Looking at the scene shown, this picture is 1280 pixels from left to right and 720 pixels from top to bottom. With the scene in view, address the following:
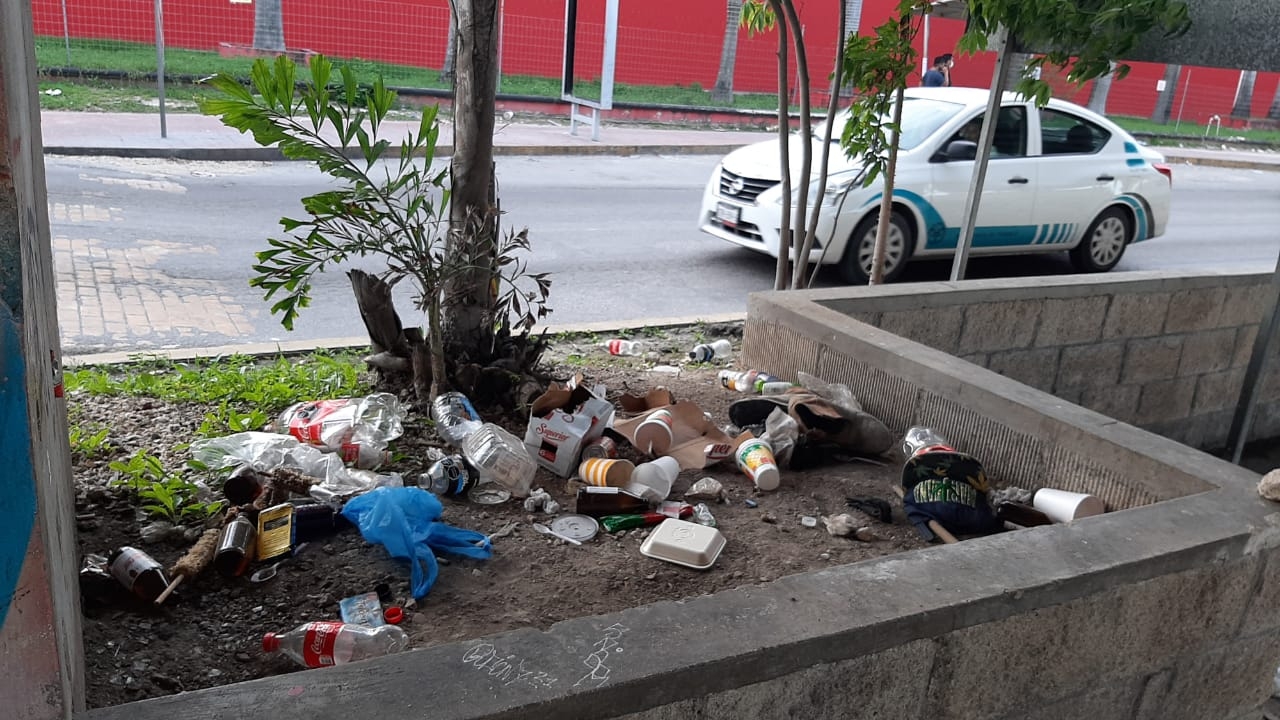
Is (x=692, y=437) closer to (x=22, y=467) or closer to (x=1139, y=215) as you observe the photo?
(x=22, y=467)

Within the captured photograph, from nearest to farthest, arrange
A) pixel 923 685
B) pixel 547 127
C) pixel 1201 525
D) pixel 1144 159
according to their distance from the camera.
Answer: pixel 923 685 → pixel 1201 525 → pixel 1144 159 → pixel 547 127

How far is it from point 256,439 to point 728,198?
6.34m

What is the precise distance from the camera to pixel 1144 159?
10719 mm

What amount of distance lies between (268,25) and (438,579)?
61.7 feet

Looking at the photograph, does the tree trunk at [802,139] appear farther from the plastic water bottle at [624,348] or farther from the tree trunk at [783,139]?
the plastic water bottle at [624,348]

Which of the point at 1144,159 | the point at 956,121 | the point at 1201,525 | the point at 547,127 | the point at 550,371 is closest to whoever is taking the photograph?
the point at 1201,525

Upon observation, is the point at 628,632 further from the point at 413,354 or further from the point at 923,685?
the point at 413,354

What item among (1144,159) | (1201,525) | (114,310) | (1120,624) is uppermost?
(1144,159)

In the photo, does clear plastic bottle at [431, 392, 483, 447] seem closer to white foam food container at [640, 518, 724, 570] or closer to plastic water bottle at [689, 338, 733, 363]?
white foam food container at [640, 518, 724, 570]

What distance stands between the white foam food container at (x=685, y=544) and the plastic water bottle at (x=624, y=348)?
2.77 m

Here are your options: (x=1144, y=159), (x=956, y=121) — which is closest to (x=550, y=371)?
(x=956, y=121)

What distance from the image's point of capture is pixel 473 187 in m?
4.44

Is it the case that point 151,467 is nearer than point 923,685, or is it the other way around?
point 923,685

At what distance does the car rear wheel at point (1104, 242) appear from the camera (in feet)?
34.9
